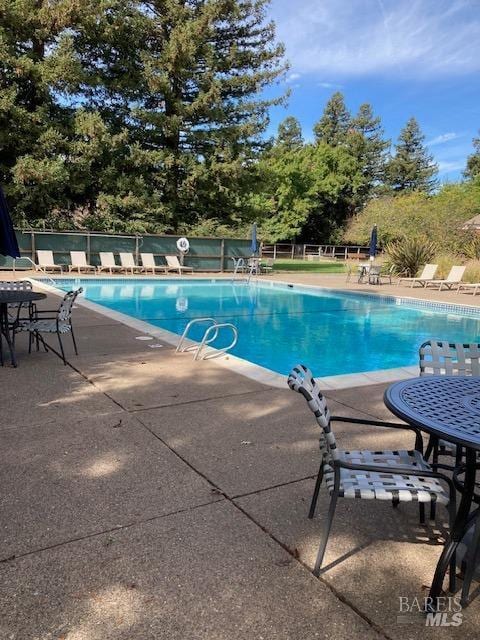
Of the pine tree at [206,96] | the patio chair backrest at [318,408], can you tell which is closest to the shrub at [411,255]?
the pine tree at [206,96]

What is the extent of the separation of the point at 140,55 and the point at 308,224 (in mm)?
24355

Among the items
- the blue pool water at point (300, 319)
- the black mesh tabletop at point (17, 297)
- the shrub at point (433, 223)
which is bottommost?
the blue pool water at point (300, 319)

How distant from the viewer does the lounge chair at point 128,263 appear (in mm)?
18184

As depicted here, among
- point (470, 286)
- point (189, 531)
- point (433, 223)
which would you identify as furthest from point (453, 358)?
point (433, 223)

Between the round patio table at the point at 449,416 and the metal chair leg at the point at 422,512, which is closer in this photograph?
the round patio table at the point at 449,416

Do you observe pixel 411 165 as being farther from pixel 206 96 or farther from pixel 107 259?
pixel 107 259

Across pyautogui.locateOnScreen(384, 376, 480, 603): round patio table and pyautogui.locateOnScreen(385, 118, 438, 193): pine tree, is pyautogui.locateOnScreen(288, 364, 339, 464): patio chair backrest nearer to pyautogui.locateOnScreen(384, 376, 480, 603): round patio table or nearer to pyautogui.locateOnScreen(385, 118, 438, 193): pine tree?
pyautogui.locateOnScreen(384, 376, 480, 603): round patio table

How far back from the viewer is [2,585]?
1892 mm

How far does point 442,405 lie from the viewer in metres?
2.22

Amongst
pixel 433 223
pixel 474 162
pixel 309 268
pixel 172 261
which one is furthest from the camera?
pixel 474 162

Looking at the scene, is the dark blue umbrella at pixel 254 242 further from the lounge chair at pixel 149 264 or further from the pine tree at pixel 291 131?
the pine tree at pixel 291 131

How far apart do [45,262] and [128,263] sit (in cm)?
291

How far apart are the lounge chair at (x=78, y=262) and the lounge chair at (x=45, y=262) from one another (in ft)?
1.43

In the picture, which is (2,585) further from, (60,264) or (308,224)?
(308,224)
